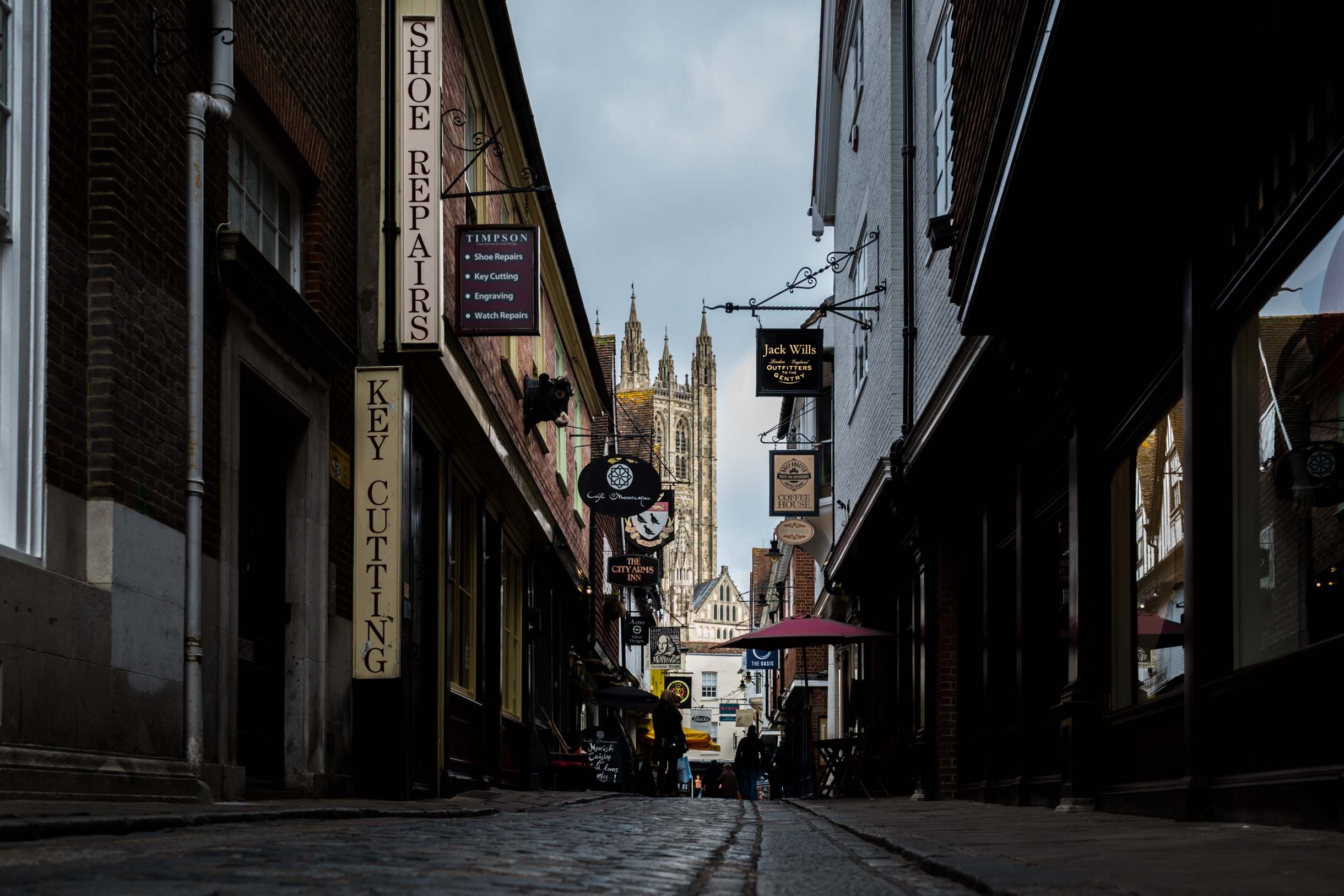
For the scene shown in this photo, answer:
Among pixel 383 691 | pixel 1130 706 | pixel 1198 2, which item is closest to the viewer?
pixel 1198 2

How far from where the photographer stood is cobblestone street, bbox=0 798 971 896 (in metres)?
3.50

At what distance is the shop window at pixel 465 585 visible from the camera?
15.8 m

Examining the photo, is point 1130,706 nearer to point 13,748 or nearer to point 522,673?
point 13,748

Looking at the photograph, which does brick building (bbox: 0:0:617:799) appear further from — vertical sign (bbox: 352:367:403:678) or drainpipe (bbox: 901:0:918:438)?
drainpipe (bbox: 901:0:918:438)

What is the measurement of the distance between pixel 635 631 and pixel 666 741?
65.6ft

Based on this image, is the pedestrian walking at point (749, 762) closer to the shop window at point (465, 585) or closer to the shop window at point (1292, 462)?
the shop window at point (465, 585)

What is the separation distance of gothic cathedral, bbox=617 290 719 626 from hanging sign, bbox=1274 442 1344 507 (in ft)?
452

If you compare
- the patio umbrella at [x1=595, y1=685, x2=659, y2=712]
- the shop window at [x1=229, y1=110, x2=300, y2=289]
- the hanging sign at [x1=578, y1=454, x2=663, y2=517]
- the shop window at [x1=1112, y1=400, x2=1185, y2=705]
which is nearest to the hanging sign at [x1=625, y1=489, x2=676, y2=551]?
the patio umbrella at [x1=595, y1=685, x2=659, y2=712]

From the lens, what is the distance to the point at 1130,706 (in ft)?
27.1

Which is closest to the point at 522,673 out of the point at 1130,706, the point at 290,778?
the point at 290,778

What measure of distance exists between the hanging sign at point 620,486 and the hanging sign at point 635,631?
20.3 meters

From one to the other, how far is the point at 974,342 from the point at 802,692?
2990 centimetres

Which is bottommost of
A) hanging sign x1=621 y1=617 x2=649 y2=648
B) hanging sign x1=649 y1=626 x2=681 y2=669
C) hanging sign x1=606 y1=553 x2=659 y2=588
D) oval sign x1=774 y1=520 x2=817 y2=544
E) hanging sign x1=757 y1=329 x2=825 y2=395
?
hanging sign x1=649 y1=626 x2=681 y2=669

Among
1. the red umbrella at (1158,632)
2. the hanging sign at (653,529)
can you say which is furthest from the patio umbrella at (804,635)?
the hanging sign at (653,529)
